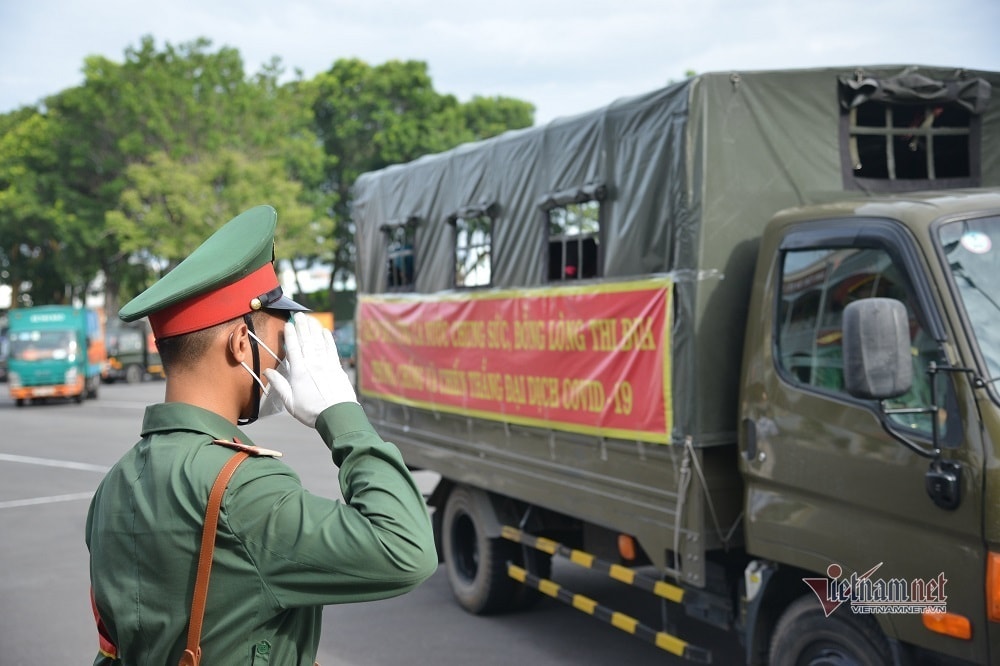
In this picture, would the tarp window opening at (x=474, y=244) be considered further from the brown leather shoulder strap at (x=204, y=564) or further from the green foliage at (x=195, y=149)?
the green foliage at (x=195, y=149)

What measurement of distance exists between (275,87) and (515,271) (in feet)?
108

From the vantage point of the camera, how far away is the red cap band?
194 cm

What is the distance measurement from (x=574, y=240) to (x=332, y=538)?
4116 mm

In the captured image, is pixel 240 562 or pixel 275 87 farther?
pixel 275 87

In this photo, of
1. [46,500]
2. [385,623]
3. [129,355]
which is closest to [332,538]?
[385,623]

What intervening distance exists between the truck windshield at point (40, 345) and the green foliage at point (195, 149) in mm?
8336

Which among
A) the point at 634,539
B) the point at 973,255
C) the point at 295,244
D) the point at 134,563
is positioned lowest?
the point at 634,539

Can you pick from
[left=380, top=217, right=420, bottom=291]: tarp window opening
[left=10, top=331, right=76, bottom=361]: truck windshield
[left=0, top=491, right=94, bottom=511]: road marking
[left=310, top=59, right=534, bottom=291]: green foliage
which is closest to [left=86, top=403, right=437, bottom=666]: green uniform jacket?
[left=380, top=217, right=420, bottom=291]: tarp window opening

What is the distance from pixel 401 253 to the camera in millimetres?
7719

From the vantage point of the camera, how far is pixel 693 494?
14.6 ft

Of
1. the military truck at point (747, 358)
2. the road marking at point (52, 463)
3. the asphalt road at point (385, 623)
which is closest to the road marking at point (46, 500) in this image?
the asphalt road at point (385, 623)

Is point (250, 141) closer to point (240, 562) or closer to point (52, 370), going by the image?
point (52, 370)

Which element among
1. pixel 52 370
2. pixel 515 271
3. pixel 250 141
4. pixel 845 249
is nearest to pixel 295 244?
pixel 250 141

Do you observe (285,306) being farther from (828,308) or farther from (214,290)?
(828,308)
